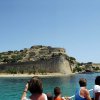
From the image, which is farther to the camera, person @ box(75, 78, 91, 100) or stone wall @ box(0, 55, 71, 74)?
stone wall @ box(0, 55, 71, 74)

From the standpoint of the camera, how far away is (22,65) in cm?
16238

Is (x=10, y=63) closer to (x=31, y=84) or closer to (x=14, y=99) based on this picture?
(x=14, y=99)

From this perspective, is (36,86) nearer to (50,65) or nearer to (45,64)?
(50,65)

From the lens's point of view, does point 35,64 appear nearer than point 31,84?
No

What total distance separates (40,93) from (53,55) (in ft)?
503

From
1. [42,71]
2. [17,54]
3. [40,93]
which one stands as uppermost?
[17,54]

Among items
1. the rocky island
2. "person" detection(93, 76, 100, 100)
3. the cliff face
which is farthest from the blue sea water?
the rocky island

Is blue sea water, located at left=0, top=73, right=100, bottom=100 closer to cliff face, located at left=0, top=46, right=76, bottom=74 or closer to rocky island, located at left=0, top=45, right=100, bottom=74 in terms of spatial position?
cliff face, located at left=0, top=46, right=76, bottom=74

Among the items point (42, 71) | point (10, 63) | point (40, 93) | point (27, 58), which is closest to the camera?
point (40, 93)

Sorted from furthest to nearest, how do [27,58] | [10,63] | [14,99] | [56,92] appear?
[27,58]
[10,63]
[14,99]
[56,92]

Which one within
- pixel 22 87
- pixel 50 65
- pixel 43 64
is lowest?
pixel 22 87

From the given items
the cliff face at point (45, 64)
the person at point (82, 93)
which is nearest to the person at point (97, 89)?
the person at point (82, 93)

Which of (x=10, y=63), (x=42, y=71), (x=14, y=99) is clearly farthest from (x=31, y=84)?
(x=10, y=63)

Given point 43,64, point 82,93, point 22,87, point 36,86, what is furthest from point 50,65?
point 36,86
